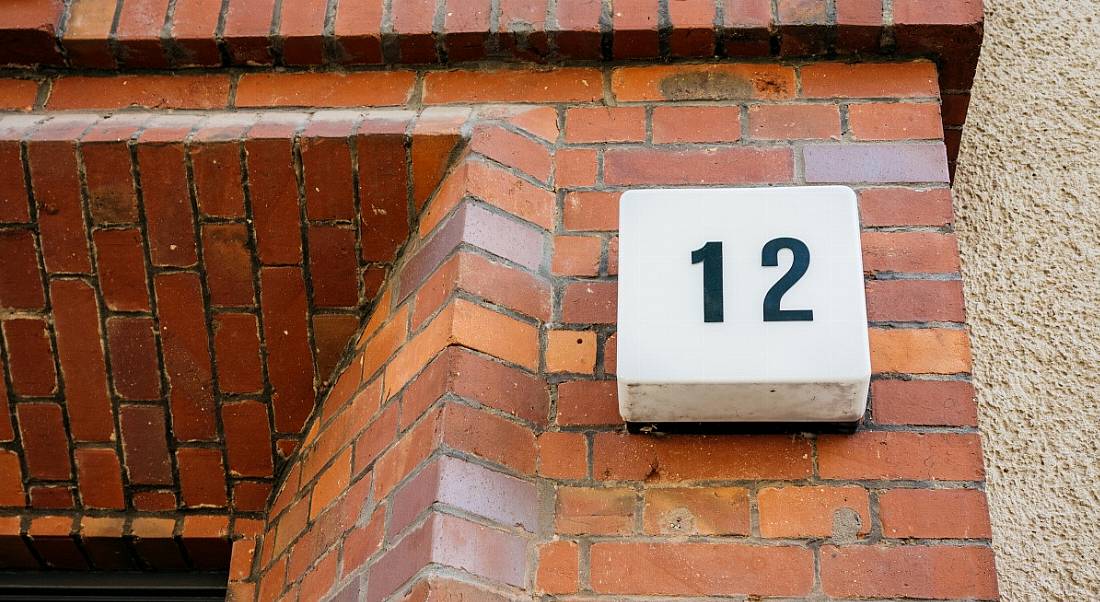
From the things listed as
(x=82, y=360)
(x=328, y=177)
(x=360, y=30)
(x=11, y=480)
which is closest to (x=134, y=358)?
(x=82, y=360)

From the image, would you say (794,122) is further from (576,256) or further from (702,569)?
(702,569)

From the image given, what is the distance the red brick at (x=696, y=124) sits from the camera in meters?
2.11

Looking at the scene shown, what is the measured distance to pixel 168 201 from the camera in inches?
84.6

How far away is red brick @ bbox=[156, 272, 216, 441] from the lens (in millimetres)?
2172

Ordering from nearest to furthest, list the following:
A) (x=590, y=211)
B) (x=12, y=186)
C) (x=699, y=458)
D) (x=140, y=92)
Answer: (x=699, y=458), (x=590, y=211), (x=12, y=186), (x=140, y=92)

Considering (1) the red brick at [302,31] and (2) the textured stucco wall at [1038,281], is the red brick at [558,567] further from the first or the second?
(1) the red brick at [302,31]

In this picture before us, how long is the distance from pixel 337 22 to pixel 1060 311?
4.56 ft

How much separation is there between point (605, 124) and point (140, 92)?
86 centimetres

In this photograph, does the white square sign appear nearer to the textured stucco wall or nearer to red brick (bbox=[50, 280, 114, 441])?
the textured stucco wall

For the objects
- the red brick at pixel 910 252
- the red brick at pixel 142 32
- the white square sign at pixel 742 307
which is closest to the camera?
the white square sign at pixel 742 307

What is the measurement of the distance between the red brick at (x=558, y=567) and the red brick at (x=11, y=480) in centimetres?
107

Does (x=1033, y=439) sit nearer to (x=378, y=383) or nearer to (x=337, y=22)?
(x=378, y=383)

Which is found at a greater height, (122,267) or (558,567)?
(122,267)

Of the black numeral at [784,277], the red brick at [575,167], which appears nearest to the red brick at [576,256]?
the red brick at [575,167]
